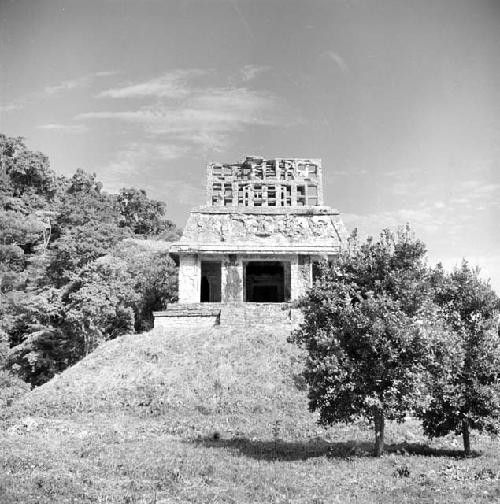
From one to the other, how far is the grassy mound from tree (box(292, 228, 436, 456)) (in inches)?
254

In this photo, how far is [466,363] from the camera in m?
20.0

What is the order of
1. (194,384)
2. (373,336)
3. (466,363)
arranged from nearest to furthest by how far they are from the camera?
(373,336), (466,363), (194,384)

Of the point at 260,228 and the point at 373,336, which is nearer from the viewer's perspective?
the point at 373,336

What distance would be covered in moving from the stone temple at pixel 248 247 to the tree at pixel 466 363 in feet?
55.1

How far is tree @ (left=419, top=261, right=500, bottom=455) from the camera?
1920 centimetres

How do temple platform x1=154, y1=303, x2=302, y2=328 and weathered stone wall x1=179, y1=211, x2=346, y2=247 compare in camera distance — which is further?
weathered stone wall x1=179, y1=211, x2=346, y2=247

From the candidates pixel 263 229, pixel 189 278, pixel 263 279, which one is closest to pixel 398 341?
pixel 189 278

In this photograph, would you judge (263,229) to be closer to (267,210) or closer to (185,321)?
(267,210)

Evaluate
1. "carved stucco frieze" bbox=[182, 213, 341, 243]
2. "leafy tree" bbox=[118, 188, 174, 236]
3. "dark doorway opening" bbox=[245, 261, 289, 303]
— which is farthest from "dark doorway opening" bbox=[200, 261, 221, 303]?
"leafy tree" bbox=[118, 188, 174, 236]

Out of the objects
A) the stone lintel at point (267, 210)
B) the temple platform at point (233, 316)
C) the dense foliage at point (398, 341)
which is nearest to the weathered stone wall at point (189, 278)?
the temple platform at point (233, 316)

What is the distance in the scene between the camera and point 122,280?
43844 mm

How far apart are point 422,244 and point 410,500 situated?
29.0ft

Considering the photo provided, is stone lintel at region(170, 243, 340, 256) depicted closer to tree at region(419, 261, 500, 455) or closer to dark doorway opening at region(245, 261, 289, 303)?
dark doorway opening at region(245, 261, 289, 303)

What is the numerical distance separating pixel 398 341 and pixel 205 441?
870 centimetres
